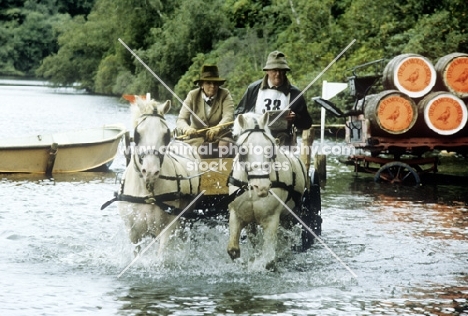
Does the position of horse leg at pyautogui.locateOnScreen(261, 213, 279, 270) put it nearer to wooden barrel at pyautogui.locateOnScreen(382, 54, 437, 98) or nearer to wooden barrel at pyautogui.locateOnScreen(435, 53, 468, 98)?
wooden barrel at pyautogui.locateOnScreen(382, 54, 437, 98)

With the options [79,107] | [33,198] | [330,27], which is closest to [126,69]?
[79,107]

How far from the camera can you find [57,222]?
15.7m

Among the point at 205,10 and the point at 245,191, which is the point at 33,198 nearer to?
the point at 245,191

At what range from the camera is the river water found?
31.6ft

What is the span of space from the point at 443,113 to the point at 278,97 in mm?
9122

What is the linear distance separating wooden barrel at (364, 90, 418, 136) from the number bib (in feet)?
27.3

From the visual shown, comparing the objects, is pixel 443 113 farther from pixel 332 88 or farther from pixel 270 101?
pixel 270 101

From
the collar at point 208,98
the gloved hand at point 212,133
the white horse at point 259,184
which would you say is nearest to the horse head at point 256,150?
the white horse at point 259,184

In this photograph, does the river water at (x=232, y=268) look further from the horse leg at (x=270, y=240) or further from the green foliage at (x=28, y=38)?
the green foliage at (x=28, y=38)

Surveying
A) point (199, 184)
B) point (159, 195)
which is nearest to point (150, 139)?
point (159, 195)

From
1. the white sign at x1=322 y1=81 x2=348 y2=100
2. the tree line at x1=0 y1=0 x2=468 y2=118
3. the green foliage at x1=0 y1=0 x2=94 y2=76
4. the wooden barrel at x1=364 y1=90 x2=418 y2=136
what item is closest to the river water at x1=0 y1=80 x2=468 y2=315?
the wooden barrel at x1=364 y1=90 x2=418 y2=136

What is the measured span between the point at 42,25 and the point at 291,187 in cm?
12317

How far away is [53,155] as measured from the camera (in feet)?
78.2

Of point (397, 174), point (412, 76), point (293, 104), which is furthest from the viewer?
point (397, 174)
